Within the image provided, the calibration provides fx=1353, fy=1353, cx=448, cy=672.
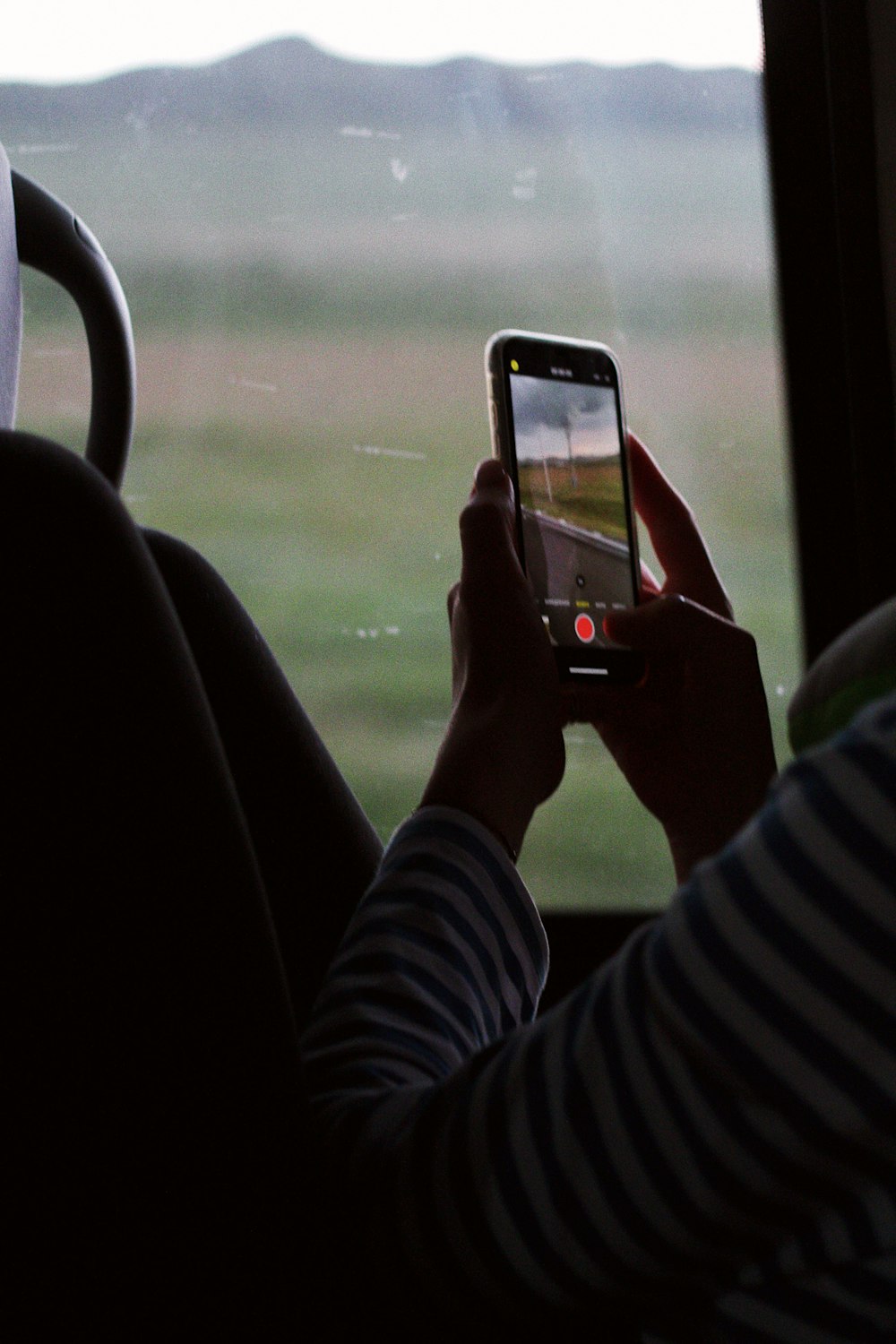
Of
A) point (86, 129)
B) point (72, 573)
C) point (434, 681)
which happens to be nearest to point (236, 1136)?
point (72, 573)

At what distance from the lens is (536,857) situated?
56.9 inches

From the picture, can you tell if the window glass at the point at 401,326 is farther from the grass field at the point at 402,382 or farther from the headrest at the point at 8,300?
the headrest at the point at 8,300

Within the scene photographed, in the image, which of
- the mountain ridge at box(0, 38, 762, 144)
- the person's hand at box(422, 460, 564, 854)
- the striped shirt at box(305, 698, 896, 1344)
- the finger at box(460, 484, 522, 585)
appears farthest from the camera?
the mountain ridge at box(0, 38, 762, 144)

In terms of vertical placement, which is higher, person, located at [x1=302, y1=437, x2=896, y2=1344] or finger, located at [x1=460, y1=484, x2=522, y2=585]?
finger, located at [x1=460, y1=484, x2=522, y2=585]

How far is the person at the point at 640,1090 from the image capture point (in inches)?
11.3

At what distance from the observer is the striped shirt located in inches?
11.3

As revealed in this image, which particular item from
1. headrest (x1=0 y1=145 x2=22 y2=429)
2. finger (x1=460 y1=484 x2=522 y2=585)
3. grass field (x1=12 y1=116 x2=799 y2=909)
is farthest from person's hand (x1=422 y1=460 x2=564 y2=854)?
grass field (x1=12 y1=116 x2=799 y2=909)

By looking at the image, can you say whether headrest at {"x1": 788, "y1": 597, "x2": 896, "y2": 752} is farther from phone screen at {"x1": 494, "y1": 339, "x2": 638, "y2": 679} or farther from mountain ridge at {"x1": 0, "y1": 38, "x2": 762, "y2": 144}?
mountain ridge at {"x1": 0, "y1": 38, "x2": 762, "y2": 144}

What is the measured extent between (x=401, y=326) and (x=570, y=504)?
759 millimetres

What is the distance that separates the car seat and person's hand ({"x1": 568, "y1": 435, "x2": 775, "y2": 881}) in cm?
28

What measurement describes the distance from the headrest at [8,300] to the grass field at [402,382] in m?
0.65

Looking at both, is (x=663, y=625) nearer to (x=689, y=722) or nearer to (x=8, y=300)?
(x=689, y=722)

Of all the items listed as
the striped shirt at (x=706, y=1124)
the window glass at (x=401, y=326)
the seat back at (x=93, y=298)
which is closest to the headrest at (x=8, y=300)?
the seat back at (x=93, y=298)

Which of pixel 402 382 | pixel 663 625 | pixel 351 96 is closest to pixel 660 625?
pixel 663 625
